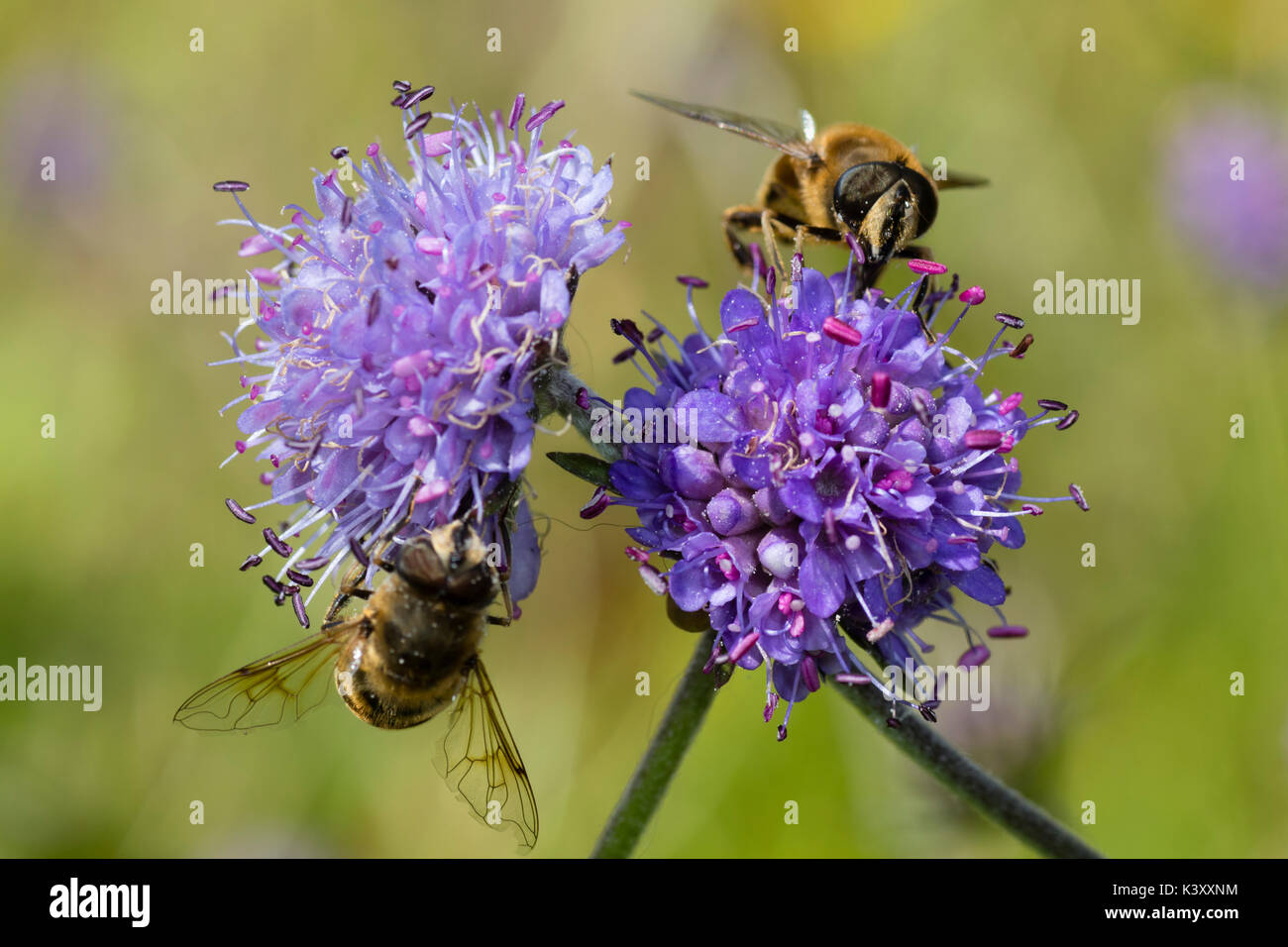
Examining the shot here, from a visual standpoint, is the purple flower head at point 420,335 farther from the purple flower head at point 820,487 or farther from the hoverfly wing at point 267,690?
the purple flower head at point 820,487

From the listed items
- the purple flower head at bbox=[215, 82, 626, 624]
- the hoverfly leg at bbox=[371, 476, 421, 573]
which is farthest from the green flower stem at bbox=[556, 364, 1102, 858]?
the hoverfly leg at bbox=[371, 476, 421, 573]

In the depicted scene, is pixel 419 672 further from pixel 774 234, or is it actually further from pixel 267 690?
pixel 774 234

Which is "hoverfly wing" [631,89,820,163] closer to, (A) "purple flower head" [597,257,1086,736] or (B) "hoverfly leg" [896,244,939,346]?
(B) "hoverfly leg" [896,244,939,346]

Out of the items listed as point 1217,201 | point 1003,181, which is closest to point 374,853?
point 1003,181

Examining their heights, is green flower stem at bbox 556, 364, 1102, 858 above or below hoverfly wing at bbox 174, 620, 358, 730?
below

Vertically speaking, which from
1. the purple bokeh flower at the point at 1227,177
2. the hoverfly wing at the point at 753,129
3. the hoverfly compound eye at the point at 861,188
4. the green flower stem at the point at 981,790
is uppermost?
the purple bokeh flower at the point at 1227,177

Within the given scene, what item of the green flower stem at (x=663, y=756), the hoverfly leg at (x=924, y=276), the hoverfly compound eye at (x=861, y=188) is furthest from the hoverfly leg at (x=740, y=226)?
the green flower stem at (x=663, y=756)
